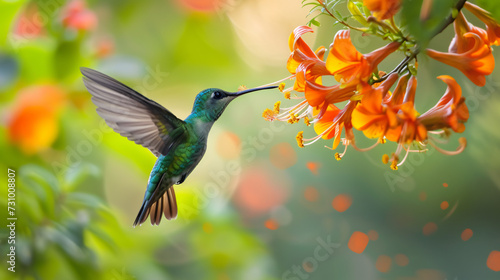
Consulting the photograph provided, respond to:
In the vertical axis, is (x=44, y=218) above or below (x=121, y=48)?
below

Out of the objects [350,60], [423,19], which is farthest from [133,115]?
[423,19]

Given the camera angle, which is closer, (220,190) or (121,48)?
(220,190)

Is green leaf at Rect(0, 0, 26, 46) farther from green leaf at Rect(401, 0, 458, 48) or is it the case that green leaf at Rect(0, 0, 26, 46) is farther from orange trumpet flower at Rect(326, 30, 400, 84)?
green leaf at Rect(401, 0, 458, 48)

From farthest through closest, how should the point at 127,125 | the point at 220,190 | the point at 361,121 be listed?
1. the point at 220,190
2. the point at 127,125
3. the point at 361,121

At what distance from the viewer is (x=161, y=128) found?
57 cm

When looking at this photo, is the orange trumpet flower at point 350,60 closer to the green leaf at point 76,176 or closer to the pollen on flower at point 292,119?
the pollen on flower at point 292,119

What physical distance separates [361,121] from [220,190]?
3.35 ft

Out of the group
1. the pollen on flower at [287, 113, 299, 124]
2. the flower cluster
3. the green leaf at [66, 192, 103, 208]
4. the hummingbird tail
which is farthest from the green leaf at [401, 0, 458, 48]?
the green leaf at [66, 192, 103, 208]

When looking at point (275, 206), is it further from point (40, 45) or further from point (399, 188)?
point (40, 45)

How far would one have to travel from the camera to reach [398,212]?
5.03 feet

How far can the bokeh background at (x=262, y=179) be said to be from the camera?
3.86 ft

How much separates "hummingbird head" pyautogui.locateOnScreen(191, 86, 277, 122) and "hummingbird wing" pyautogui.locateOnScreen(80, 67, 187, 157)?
30mm

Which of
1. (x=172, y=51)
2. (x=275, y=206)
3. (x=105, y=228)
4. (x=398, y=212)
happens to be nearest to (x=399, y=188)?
(x=398, y=212)

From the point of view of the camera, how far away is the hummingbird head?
0.54 meters
